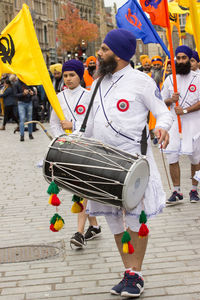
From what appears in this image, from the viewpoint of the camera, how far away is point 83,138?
4461 millimetres

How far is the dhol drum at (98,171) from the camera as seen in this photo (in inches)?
165

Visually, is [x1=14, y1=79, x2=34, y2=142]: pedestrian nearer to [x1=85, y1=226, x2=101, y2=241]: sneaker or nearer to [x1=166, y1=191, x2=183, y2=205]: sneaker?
[x1=166, y1=191, x2=183, y2=205]: sneaker

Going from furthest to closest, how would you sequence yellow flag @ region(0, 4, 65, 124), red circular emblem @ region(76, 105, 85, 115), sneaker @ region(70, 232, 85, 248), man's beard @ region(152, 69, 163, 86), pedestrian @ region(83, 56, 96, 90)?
1. man's beard @ region(152, 69, 163, 86)
2. pedestrian @ region(83, 56, 96, 90)
3. yellow flag @ region(0, 4, 65, 124)
4. red circular emblem @ region(76, 105, 85, 115)
5. sneaker @ region(70, 232, 85, 248)

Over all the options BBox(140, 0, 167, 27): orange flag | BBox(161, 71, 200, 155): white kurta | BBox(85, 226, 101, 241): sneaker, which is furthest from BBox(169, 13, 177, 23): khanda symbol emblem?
BBox(85, 226, 101, 241): sneaker

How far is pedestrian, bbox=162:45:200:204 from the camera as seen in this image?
26.0ft

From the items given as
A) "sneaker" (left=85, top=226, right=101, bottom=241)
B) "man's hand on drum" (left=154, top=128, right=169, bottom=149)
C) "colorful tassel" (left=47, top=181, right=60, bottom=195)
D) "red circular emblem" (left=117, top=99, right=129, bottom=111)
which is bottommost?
"sneaker" (left=85, top=226, right=101, bottom=241)

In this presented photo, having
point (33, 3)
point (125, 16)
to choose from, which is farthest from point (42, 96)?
point (33, 3)

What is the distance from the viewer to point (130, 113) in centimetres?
455

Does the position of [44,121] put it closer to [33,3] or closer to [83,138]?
[83,138]

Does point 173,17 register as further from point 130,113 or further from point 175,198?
point 130,113

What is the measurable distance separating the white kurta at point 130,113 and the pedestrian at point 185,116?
3.30m

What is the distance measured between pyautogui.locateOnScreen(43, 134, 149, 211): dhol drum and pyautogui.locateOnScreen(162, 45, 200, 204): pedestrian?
11.8 feet

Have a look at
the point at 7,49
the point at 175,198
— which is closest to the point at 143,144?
the point at 7,49

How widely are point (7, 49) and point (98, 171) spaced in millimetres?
3088
